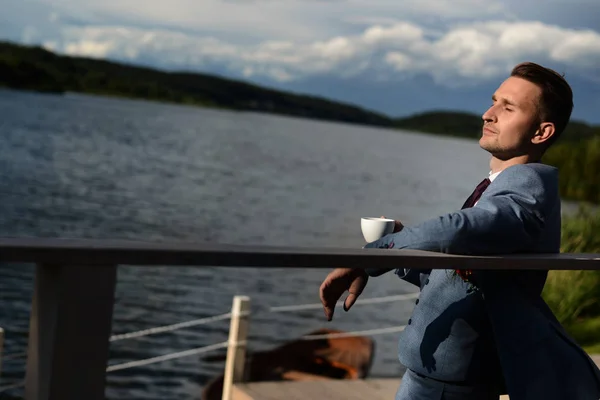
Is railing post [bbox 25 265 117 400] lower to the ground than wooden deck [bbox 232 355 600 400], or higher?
higher

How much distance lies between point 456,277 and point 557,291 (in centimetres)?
709

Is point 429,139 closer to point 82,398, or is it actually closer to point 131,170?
point 131,170

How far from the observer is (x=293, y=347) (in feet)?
31.5

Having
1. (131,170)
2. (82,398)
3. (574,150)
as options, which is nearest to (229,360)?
(82,398)

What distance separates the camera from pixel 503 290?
1.89 metres

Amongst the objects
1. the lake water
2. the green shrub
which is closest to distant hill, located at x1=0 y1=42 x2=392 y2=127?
the lake water

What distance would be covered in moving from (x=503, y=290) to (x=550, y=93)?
45cm

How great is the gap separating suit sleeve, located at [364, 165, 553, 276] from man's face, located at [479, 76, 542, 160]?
0.31 ft

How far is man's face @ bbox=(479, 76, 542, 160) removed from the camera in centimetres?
195

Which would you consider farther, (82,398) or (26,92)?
(26,92)

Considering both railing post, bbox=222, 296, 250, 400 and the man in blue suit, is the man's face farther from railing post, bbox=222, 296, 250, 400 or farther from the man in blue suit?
railing post, bbox=222, 296, 250, 400

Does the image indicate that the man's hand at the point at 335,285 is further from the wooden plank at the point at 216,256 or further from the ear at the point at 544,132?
the ear at the point at 544,132

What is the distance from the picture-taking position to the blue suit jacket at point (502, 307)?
1.76 m

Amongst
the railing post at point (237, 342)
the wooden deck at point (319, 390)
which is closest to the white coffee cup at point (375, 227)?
the wooden deck at point (319, 390)
